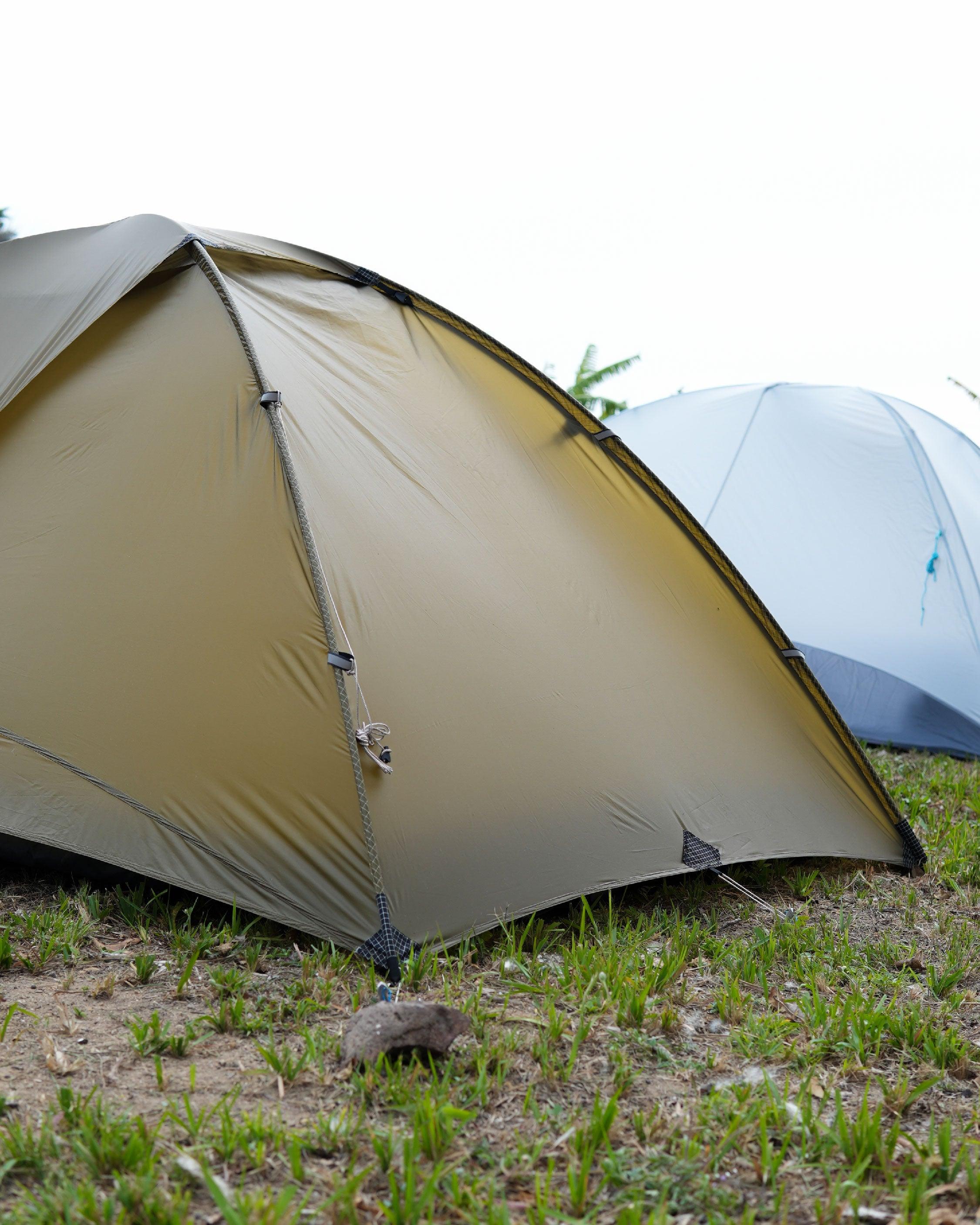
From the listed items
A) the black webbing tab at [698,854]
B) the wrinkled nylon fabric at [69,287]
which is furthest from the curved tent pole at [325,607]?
the black webbing tab at [698,854]

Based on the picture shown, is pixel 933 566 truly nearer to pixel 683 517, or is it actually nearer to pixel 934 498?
pixel 934 498

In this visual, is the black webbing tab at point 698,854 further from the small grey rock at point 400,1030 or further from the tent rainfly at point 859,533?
the tent rainfly at point 859,533

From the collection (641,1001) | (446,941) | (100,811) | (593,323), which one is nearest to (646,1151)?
(641,1001)

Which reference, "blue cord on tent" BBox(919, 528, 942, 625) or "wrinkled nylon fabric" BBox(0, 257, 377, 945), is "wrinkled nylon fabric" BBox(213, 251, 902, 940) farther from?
"blue cord on tent" BBox(919, 528, 942, 625)

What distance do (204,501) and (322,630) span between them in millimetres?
546

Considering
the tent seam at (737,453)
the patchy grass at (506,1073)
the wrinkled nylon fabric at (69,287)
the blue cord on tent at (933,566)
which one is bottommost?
the patchy grass at (506,1073)

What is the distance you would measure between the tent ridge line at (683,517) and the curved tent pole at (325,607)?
0.67 metres

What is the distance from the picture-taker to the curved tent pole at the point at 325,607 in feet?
7.53

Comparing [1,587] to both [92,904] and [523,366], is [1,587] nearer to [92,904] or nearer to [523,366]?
[92,904]

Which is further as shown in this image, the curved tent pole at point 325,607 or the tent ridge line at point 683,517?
the tent ridge line at point 683,517

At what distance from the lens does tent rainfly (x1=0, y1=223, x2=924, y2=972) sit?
2.48m

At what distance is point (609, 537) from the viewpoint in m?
3.30

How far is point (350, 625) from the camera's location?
2.57 meters

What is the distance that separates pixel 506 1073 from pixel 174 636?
1.42 meters
